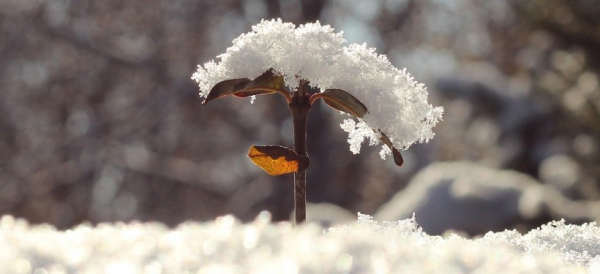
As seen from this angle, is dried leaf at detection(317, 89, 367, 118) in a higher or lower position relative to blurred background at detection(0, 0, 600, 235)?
lower

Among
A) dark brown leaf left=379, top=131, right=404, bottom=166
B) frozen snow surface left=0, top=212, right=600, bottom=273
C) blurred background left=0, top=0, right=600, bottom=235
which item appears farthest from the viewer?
blurred background left=0, top=0, right=600, bottom=235

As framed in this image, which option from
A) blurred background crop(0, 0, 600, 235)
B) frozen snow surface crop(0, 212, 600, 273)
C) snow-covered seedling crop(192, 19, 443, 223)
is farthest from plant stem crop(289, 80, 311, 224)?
blurred background crop(0, 0, 600, 235)

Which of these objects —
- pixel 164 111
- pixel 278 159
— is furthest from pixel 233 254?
pixel 164 111

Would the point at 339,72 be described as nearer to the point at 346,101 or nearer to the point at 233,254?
the point at 346,101

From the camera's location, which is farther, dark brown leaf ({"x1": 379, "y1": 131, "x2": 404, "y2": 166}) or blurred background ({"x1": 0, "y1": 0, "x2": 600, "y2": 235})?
blurred background ({"x1": 0, "y1": 0, "x2": 600, "y2": 235})

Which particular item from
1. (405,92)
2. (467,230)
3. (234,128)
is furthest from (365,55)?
(234,128)

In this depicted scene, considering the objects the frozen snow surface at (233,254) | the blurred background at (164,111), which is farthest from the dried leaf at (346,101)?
the blurred background at (164,111)

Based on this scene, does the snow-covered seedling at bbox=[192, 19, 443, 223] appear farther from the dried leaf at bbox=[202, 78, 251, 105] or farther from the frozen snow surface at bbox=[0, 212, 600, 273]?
the frozen snow surface at bbox=[0, 212, 600, 273]

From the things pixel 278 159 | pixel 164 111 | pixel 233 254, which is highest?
pixel 164 111

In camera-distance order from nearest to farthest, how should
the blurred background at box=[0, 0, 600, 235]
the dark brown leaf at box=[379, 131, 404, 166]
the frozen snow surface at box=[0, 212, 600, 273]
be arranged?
1. the frozen snow surface at box=[0, 212, 600, 273]
2. the dark brown leaf at box=[379, 131, 404, 166]
3. the blurred background at box=[0, 0, 600, 235]
